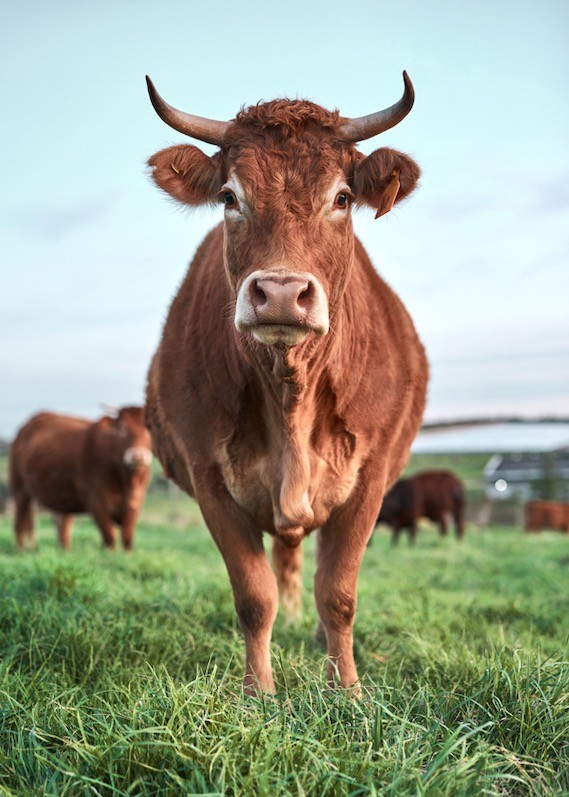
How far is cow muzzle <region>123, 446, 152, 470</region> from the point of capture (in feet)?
37.3

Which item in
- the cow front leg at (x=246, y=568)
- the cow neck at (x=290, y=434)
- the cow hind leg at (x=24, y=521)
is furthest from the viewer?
the cow hind leg at (x=24, y=521)

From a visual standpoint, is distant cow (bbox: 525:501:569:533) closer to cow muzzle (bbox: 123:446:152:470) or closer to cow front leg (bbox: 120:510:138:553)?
cow front leg (bbox: 120:510:138:553)

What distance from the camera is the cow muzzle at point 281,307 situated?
286 centimetres

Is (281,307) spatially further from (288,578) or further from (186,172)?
(288,578)

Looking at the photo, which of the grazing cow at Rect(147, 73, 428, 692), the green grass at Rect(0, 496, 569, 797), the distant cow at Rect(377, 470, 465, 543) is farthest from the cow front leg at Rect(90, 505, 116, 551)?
the distant cow at Rect(377, 470, 465, 543)

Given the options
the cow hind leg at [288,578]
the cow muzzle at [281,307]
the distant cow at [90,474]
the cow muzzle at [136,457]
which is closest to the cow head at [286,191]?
the cow muzzle at [281,307]

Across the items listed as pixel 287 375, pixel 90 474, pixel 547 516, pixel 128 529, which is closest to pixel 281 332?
pixel 287 375

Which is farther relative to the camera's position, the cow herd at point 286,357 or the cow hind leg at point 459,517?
the cow hind leg at point 459,517

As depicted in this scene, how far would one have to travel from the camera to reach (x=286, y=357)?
326 cm

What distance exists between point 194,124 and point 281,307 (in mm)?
1269

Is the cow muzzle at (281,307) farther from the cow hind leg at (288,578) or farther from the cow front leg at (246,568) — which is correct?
the cow hind leg at (288,578)

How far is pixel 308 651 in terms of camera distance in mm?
4391

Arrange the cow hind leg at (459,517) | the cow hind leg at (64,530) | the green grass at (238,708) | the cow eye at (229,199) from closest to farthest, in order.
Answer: the green grass at (238,708) < the cow eye at (229,199) < the cow hind leg at (64,530) < the cow hind leg at (459,517)

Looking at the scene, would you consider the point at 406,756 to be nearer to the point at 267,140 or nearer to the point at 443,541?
the point at 267,140
